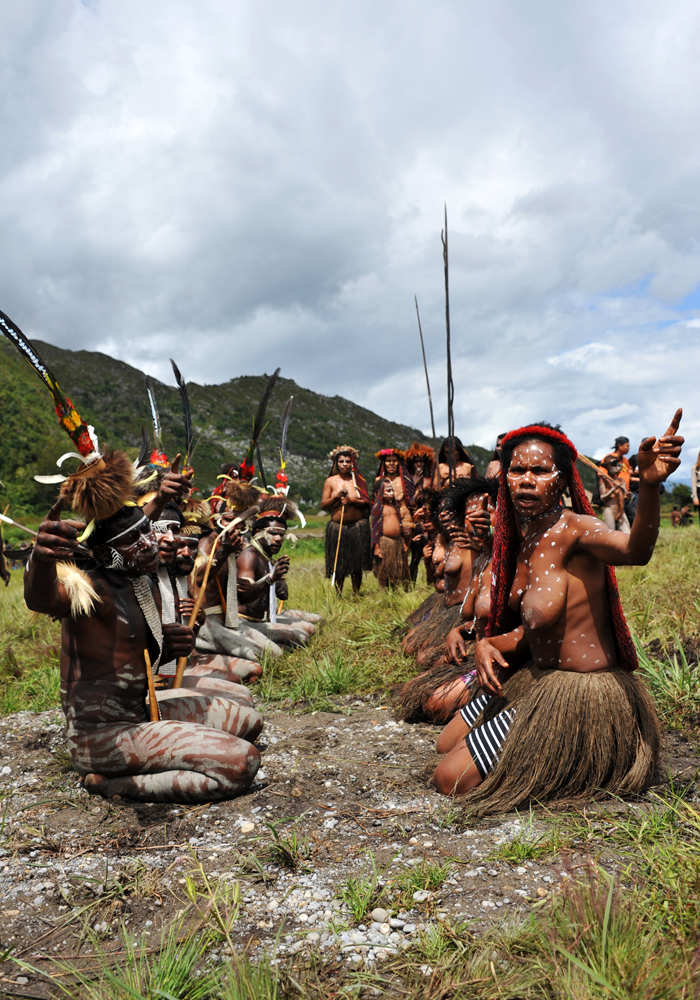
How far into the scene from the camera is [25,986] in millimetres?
1750

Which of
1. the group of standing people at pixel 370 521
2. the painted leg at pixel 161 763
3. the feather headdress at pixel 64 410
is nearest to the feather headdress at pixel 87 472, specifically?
the feather headdress at pixel 64 410

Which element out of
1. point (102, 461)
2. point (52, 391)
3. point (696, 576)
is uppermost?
point (52, 391)

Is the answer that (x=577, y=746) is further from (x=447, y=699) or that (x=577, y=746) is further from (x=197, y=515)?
(x=197, y=515)

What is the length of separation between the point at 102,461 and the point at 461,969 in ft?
7.39

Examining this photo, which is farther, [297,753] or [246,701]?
[246,701]

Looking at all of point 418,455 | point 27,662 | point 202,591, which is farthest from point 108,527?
point 418,455

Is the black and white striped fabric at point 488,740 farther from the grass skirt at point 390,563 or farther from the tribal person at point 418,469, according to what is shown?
the tribal person at point 418,469

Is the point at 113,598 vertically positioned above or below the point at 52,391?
below

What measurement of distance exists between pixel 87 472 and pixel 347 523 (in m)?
5.68

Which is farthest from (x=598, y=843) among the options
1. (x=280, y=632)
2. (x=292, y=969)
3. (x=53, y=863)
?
(x=280, y=632)

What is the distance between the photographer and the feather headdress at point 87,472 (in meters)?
2.66

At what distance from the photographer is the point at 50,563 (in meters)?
2.46

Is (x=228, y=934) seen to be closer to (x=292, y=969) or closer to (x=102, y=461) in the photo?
(x=292, y=969)

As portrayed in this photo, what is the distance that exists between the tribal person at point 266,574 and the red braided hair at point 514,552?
286 centimetres
